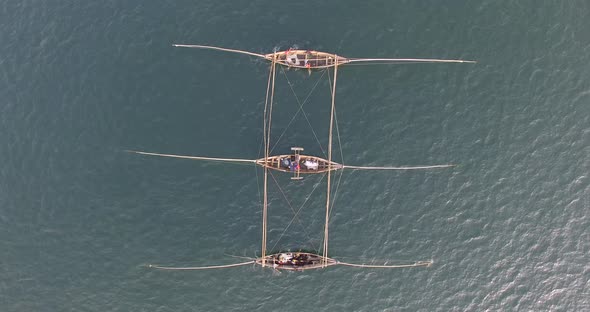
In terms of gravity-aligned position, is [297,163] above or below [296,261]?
above

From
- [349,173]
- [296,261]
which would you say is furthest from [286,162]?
[296,261]

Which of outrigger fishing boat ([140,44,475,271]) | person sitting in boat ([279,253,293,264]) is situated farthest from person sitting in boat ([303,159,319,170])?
person sitting in boat ([279,253,293,264])

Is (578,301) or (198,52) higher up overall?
(198,52)

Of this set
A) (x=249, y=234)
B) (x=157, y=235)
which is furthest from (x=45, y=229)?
(x=249, y=234)

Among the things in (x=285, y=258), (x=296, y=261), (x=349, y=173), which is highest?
(x=349, y=173)

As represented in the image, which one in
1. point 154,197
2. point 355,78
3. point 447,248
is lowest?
point 447,248

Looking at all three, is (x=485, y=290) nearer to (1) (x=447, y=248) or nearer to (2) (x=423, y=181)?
(1) (x=447, y=248)

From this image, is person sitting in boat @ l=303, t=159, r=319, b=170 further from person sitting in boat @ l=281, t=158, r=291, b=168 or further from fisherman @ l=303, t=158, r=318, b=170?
person sitting in boat @ l=281, t=158, r=291, b=168

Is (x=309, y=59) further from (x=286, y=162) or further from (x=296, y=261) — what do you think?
(x=296, y=261)
